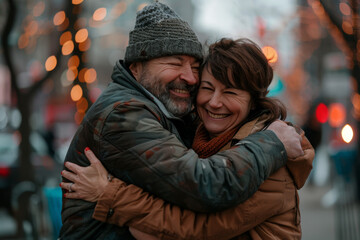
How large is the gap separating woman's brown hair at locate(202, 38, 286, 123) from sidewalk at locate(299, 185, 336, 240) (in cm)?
605

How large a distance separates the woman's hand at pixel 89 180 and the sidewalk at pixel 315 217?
650 centimetres

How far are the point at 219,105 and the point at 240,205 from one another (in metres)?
0.63

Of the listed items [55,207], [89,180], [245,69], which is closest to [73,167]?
[89,180]

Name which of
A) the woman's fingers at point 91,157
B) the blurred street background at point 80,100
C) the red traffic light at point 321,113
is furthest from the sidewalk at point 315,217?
the woman's fingers at point 91,157

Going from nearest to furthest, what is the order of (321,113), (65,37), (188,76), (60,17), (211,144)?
(211,144) → (188,76) → (65,37) → (60,17) → (321,113)

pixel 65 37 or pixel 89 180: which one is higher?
pixel 89 180

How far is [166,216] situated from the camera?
8.04 feet

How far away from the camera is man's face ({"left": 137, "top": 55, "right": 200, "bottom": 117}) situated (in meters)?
2.90

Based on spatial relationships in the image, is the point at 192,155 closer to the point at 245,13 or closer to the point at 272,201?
the point at 272,201

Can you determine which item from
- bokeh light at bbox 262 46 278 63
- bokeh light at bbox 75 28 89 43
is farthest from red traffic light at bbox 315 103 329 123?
bokeh light at bbox 262 46 278 63

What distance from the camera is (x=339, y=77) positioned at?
21.3m

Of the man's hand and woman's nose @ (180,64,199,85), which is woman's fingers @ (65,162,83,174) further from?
the man's hand

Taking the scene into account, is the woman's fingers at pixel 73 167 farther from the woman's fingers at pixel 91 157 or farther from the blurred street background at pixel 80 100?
the blurred street background at pixel 80 100

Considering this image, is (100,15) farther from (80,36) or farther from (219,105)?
(219,105)
